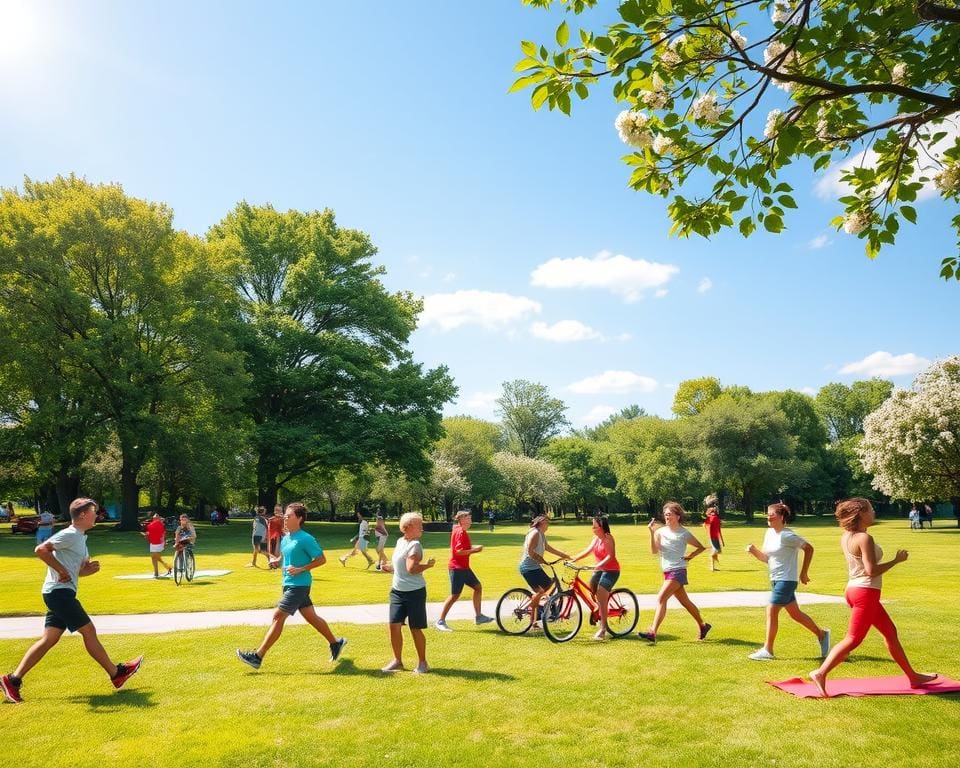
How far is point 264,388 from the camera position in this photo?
42094 millimetres

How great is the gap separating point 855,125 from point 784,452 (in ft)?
199

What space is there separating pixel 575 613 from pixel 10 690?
Answer: 278 inches

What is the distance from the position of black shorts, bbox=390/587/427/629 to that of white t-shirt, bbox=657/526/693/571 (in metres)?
3.66

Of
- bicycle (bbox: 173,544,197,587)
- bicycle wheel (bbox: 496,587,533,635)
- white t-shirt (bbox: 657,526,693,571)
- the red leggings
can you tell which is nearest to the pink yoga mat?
the red leggings

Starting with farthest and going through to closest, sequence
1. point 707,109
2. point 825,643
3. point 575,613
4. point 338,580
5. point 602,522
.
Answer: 1. point 338,580
2. point 575,613
3. point 602,522
4. point 825,643
5. point 707,109

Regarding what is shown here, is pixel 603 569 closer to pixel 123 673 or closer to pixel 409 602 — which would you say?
pixel 409 602

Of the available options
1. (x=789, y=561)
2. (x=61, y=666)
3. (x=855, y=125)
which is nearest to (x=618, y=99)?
(x=855, y=125)

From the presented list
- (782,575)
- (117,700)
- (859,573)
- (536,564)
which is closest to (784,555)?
(782,575)

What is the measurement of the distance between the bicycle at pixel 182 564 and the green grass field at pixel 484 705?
5.17 m

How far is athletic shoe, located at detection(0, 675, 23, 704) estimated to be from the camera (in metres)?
6.94

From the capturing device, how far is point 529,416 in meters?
94.9

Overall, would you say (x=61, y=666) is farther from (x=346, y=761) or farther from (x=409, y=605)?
(x=346, y=761)

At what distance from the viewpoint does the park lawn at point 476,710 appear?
5559mm

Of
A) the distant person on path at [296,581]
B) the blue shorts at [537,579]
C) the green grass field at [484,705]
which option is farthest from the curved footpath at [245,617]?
the distant person on path at [296,581]
